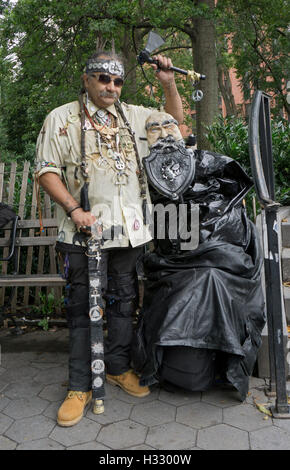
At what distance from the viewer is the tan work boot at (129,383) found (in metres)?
3.05

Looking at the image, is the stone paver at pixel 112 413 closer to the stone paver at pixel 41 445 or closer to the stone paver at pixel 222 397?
the stone paver at pixel 41 445

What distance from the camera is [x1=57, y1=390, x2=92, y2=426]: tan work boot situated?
8.77 ft

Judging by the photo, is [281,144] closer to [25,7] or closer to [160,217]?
[160,217]

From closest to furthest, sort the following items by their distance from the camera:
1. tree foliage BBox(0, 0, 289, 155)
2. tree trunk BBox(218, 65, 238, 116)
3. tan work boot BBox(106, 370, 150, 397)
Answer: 1. tan work boot BBox(106, 370, 150, 397)
2. tree foliage BBox(0, 0, 289, 155)
3. tree trunk BBox(218, 65, 238, 116)

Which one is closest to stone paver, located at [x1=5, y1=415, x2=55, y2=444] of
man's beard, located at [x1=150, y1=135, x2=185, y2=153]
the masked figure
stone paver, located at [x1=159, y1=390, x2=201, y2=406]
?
the masked figure

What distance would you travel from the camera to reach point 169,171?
9.34 feet

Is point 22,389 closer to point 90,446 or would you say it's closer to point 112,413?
point 112,413

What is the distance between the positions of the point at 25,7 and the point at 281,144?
565 cm

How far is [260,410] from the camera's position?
2730 millimetres

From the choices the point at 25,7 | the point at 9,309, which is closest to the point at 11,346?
the point at 9,309

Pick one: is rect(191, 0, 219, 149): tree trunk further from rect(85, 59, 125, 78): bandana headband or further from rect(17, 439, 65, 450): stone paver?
rect(17, 439, 65, 450): stone paver

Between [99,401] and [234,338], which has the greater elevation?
[234,338]

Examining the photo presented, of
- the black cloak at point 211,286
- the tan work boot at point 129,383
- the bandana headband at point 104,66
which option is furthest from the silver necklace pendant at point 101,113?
the tan work boot at point 129,383

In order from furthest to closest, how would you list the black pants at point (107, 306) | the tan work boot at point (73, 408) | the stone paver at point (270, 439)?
the black pants at point (107, 306), the tan work boot at point (73, 408), the stone paver at point (270, 439)
